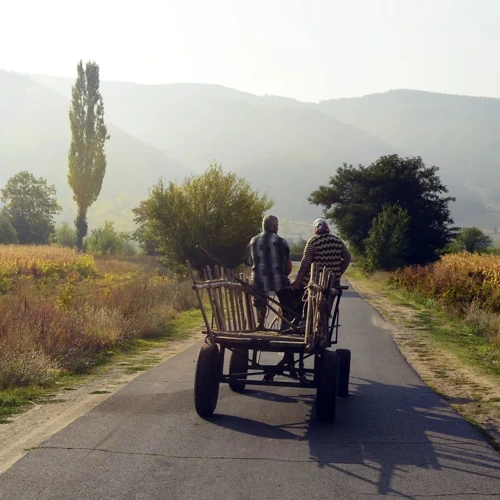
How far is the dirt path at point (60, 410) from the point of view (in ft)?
22.9

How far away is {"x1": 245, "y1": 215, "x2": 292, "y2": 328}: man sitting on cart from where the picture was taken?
995cm

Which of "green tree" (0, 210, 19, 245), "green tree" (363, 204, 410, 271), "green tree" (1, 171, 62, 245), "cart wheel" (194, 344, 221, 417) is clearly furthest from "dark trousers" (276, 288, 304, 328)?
"green tree" (1, 171, 62, 245)

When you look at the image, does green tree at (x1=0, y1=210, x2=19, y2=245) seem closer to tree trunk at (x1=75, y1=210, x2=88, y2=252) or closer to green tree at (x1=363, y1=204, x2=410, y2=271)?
tree trunk at (x1=75, y1=210, x2=88, y2=252)

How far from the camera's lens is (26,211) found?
81000 mm

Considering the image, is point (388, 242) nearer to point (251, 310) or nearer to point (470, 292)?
point (470, 292)

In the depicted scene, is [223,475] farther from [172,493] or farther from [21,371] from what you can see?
[21,371]

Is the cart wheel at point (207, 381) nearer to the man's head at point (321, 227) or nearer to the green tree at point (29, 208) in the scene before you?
the man's head at point (321, 227)

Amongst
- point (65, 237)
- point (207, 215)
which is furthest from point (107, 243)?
point (207, 215)

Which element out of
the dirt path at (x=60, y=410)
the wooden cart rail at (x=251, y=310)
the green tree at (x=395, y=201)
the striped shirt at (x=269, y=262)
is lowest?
the dirt path at (x=60, y=410)

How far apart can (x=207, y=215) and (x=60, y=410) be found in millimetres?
27098

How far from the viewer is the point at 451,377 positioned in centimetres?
1162

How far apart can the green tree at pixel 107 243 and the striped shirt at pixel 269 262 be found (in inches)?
2295

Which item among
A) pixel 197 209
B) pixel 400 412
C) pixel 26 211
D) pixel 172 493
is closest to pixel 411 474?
pixel 172 493

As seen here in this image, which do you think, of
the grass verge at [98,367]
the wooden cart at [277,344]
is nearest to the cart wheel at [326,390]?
the wooden cart at [277,344]
